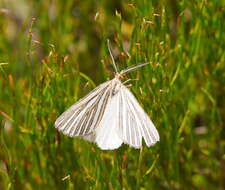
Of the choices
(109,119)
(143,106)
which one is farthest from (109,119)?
(143,106)

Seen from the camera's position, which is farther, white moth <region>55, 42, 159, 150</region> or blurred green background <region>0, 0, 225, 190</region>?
blurred green background <region>0, 0, 225, 190</region>

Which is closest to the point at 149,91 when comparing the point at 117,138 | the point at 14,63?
the point at 117,138

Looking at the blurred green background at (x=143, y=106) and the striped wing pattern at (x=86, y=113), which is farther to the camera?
the blurred green background at (x=143, y=106)

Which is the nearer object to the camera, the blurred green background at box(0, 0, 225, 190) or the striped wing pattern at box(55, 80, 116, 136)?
the striped wing pattern at box(55, 80, 116, 136)

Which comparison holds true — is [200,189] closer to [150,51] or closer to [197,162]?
[197,162]

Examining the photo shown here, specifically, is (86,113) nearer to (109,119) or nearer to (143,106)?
(109,119)

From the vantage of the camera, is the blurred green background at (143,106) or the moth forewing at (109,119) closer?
the moth forewing at (109,119)
